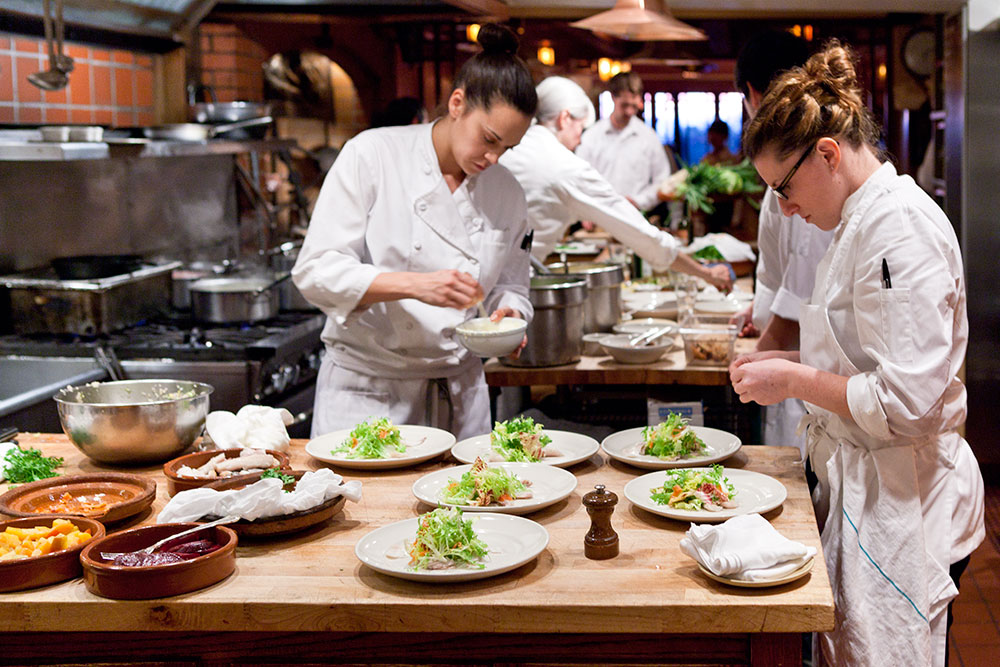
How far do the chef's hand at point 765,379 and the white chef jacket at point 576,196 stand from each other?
1.86 m

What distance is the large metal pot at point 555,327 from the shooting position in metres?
3.64

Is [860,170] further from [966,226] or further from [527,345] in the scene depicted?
[966,226]

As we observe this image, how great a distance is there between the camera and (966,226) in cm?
588

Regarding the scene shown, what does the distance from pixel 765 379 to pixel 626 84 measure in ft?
23.4

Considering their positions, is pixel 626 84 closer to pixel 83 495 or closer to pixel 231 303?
pixel 231 303

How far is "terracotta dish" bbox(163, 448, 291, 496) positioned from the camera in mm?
2232

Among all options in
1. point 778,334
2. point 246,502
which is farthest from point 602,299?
point 246,502

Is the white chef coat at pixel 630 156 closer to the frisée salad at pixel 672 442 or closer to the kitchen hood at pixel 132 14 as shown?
the kitchen hood at pixel 132 14

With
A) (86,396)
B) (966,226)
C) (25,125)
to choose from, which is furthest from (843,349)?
(966,226)

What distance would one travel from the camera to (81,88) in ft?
15.4

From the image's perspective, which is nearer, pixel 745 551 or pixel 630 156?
Answer: pixel 745 551

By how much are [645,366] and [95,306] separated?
6.97ft

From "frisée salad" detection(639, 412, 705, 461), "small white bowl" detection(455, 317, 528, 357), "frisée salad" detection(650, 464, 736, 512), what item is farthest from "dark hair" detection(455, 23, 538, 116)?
"frisée salad" detection(650, 464, 736, 512)

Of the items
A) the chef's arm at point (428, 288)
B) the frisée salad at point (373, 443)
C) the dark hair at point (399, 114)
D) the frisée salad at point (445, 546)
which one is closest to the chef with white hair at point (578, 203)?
the chef's arm at point (428, 288)
